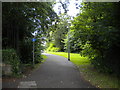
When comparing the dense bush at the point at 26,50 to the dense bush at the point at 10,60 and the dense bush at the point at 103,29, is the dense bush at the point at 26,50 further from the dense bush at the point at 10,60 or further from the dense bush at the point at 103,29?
the dense bush at the point at 103,29

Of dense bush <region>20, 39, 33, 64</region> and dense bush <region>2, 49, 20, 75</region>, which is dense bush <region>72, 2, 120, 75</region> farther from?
dense bush <region>20, 39, 33, 64</region>

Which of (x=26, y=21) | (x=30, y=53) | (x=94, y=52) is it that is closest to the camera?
(x=26, y=21)

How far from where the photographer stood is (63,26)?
2989cm

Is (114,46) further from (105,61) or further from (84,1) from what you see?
(84,1)

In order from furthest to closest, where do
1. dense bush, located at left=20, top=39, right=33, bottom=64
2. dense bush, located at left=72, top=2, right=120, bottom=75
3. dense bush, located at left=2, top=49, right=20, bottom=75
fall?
dense bush, located at left=20, top=39, right=33, bottom=64, dense bush, located at left=2, top=49, right=20, bottom=75, dense bush, located at left=72, top=2, right=120, bottom=75

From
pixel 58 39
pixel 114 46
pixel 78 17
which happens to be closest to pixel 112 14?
pixel 114 46

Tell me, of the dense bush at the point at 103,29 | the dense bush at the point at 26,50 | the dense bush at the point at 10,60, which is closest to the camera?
the dense bush at the point at 103,29

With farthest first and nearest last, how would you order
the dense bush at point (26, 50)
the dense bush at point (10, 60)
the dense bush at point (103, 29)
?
1. the dense bush at point (26, 50)
2. the dense bush at point (10, 60)
3. the dense bush at point (103, 29)

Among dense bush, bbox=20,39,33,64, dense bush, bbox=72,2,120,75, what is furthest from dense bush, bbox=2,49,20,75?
dense bush, bbox=20,39,33,64

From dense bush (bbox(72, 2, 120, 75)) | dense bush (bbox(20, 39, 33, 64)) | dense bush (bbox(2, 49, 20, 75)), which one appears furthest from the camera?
dense bush (bbox(20, 39, 33, 64))

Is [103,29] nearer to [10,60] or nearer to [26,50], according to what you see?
[10,60]

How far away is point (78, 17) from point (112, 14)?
9.09 feet

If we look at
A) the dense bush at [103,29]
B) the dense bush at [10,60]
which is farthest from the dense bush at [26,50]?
the dense bush at [103,29]

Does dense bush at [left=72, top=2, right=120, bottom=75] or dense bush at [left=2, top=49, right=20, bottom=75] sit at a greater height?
dense bush at [left=72, top=2, right=120, bottom=75]
